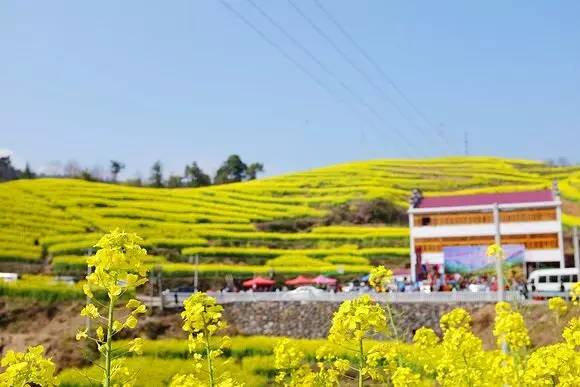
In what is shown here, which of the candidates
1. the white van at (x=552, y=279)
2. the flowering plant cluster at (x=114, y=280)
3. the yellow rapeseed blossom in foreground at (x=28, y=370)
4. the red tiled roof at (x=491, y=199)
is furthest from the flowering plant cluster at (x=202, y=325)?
the red tiled roof at (x=491, y=199)

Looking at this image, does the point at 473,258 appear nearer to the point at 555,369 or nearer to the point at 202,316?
the point at 555,369

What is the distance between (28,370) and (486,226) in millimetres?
32895

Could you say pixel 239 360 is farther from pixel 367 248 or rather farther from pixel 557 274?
pixel 367 248

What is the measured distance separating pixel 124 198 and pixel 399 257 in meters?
24.5

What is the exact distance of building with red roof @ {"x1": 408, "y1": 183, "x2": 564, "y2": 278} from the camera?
33125 mm

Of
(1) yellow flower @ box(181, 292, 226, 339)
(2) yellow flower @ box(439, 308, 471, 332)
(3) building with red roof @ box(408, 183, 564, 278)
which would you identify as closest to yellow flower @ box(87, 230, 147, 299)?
(1) yellow flower @ box(181, 292, 226, 339)

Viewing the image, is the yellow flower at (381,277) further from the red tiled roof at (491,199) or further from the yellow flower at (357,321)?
the red tiled roof at (491,199)

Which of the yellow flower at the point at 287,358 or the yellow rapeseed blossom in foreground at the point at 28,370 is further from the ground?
the yellow rapeseed blossom in foreground at the point at 28,370

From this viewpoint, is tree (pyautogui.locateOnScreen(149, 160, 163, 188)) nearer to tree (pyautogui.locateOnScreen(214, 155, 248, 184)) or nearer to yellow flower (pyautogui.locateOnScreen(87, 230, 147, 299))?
tree (pyautogui.locateOnScreen(214, 155, 248, 184))

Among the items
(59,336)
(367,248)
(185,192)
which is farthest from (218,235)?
(59,336)

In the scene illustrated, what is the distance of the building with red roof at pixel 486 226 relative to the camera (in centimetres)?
3312

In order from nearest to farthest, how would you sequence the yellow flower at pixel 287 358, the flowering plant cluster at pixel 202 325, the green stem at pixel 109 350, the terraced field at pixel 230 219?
the green stem at pixel 109 350, the flowering plant cluster at pixel 202 325, the yellow flower at pixel 287 358, the terraced field at pixel 230 219

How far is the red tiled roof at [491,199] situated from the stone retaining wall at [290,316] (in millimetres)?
11910

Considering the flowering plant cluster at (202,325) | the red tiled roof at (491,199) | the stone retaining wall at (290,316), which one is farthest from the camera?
the red tiled roof at (491,199)
